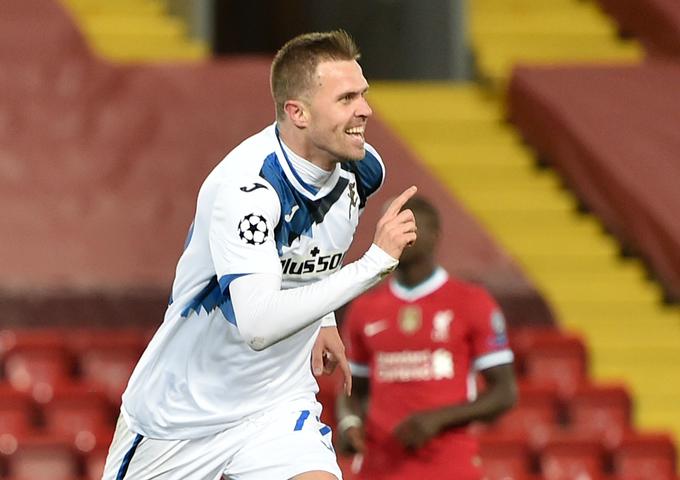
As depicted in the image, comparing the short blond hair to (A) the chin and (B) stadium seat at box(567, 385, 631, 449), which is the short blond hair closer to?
(A) the chin

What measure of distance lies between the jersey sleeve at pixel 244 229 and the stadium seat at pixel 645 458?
152 inches

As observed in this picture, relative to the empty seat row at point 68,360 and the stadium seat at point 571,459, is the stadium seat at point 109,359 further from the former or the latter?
the stadium seat at point 571,459

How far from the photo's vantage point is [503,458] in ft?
24.8

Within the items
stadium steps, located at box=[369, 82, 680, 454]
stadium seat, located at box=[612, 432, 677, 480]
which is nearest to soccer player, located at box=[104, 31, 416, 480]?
stadium seat, located at box=[612, 432, 677, 480]

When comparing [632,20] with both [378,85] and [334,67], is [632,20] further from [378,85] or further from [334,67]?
[334,67]

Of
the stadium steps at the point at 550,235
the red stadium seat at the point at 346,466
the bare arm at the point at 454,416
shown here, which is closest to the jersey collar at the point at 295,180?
the bare arm at the point at 454,416

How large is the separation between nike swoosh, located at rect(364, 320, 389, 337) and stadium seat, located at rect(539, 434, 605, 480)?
1741 mm

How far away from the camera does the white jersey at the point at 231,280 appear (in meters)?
4.28

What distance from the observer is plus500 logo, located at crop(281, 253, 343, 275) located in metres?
4.44

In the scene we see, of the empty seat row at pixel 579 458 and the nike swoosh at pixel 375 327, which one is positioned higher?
the nike swoosh at pixel 375 327

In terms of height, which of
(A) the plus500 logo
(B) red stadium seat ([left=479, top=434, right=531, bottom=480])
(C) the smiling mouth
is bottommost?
(B) red stadium seat ([left=479, top=434, right=531, bottom=480])

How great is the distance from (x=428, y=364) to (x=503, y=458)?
1.63 metres

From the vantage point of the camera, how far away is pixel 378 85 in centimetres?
1119

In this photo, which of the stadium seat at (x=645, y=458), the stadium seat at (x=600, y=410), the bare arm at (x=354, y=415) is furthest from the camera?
the stadium seat at (x=600, y=410)
